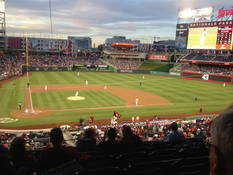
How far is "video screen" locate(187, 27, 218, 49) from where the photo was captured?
195ft

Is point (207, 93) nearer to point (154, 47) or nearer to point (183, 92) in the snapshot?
point (183, 92)

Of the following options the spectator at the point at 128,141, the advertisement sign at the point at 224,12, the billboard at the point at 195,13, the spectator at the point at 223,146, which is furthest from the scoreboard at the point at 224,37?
the spectator at the point at 223,146

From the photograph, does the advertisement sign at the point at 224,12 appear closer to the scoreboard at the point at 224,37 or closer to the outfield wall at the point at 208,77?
the scoreboard at the point at 224,37

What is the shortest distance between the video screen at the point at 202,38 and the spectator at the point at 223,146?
64.4 m

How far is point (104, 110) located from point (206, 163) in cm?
2489

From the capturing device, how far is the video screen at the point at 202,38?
59469 mm

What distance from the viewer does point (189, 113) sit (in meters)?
27.9

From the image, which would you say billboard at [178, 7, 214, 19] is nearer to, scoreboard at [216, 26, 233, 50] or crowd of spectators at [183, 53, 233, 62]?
scoreboard at [216, 26, 233, 50]

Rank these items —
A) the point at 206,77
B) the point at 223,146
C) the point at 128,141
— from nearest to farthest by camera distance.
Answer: the point at 223,146 < the point at 128,141 < the point at 206,77

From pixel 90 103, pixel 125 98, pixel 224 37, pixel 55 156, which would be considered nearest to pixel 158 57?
pixel 224 37

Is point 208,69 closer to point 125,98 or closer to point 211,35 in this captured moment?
point 211,35

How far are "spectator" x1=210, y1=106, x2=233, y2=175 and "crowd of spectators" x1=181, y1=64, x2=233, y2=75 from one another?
2389 inches

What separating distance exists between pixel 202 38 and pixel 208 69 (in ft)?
29.0

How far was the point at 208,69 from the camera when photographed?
63.2 m
